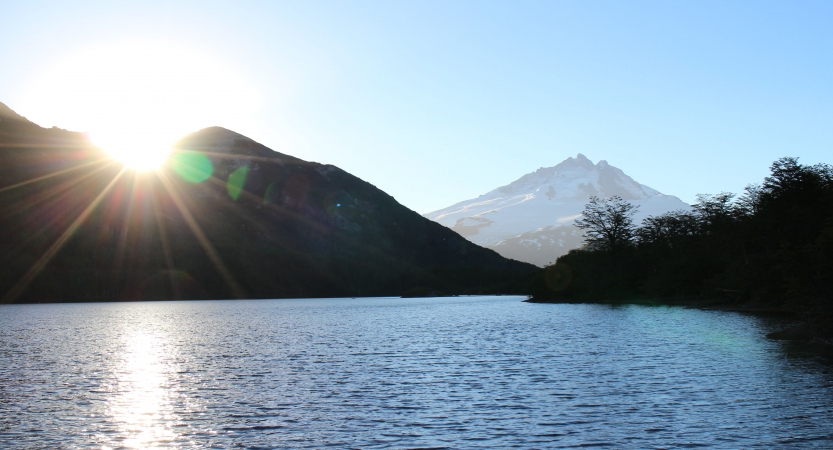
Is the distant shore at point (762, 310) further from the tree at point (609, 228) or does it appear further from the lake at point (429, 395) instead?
the tree at point (609, 228)

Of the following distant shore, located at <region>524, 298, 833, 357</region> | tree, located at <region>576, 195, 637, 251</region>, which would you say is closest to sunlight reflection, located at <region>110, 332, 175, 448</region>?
distant shore, located at <region>524, 298, 833, 357</region>

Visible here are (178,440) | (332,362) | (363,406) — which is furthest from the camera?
(332,362)

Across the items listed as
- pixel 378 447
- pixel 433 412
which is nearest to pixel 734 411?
pixel 433 412

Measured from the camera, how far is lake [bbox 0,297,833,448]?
96.0ft

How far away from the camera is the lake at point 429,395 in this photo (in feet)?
96.0

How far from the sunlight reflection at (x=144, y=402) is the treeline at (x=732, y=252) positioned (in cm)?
5452

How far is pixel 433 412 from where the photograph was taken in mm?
34656

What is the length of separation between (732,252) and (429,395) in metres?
108

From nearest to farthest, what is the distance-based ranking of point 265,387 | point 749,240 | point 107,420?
point 107,420, point 265,387, point 749,240

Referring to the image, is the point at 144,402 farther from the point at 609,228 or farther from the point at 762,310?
the point at 609,228

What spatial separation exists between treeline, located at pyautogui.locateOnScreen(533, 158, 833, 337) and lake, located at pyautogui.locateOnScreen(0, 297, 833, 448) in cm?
899

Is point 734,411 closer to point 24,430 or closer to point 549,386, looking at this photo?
point 549,386

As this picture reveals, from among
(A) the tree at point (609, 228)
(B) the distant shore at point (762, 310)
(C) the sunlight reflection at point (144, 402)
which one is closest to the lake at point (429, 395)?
(C) the sunlight reflection at point (144, 402)

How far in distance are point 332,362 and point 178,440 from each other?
1146 inches
